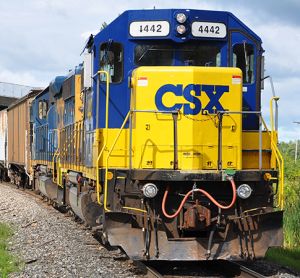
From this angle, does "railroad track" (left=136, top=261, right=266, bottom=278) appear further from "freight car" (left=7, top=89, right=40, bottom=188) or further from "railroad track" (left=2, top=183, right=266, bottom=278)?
"freight car" (left=7, top=89, right=40, bottom=188)

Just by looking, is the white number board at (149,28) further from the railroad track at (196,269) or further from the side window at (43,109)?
the side window at (43,109)

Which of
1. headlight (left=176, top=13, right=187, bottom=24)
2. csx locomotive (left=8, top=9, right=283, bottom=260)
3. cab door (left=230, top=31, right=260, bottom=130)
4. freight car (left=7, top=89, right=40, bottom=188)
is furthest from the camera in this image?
freight car (left=7, top=89, right=40, bottom=188)

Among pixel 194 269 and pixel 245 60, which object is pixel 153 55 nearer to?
pixel 245 60

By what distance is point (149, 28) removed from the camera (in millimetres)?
7637

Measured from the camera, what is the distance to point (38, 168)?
59.6ft

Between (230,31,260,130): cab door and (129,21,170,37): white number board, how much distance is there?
1.01 meters

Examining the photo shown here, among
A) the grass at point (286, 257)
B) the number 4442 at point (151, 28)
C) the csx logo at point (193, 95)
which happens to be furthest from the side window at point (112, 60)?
the grass at point (286, 257)

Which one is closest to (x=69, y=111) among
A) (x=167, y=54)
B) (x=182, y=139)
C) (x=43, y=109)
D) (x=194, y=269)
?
(x=167, y=54)

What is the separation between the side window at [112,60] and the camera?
7.78 metres

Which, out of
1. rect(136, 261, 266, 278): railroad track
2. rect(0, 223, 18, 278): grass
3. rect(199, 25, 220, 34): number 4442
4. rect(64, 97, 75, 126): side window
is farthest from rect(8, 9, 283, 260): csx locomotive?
rect(64, 97, 75, 126): side window

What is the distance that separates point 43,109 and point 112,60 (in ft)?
33.1

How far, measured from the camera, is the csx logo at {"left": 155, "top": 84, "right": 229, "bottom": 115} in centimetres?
718

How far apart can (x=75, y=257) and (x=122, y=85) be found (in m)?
2.70

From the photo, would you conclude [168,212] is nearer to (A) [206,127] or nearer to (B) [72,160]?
(A) [206,127]
